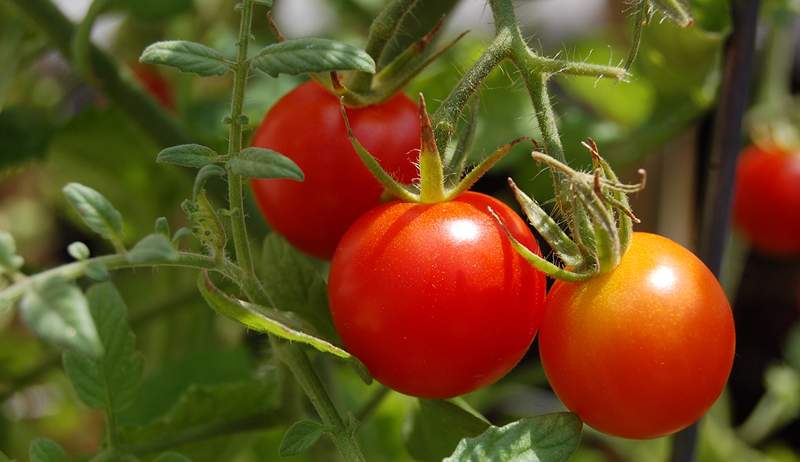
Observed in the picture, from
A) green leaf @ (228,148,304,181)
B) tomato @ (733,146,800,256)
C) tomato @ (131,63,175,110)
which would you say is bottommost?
tomato @ (733,146,800,256)

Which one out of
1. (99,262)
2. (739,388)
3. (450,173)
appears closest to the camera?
(99,262)

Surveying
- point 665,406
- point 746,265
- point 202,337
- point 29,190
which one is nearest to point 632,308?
point 665,406

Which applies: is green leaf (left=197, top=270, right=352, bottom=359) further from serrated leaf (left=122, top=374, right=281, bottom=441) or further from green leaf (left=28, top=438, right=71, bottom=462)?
serrated leaf (left=122, top=374, right=281, bottom=441)

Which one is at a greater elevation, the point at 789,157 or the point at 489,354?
the point at 489,354

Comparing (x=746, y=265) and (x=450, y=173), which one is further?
(x=746, y=265)

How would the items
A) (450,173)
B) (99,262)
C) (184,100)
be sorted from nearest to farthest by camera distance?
(99,262), (450,173), (184,100)

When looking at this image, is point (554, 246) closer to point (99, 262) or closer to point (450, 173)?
point (450, 173)

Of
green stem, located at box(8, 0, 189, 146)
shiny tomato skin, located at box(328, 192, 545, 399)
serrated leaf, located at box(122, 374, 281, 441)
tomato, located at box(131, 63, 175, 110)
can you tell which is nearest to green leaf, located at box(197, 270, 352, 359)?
shiny tomato skin, located at box(328, 192, 545, 399)
